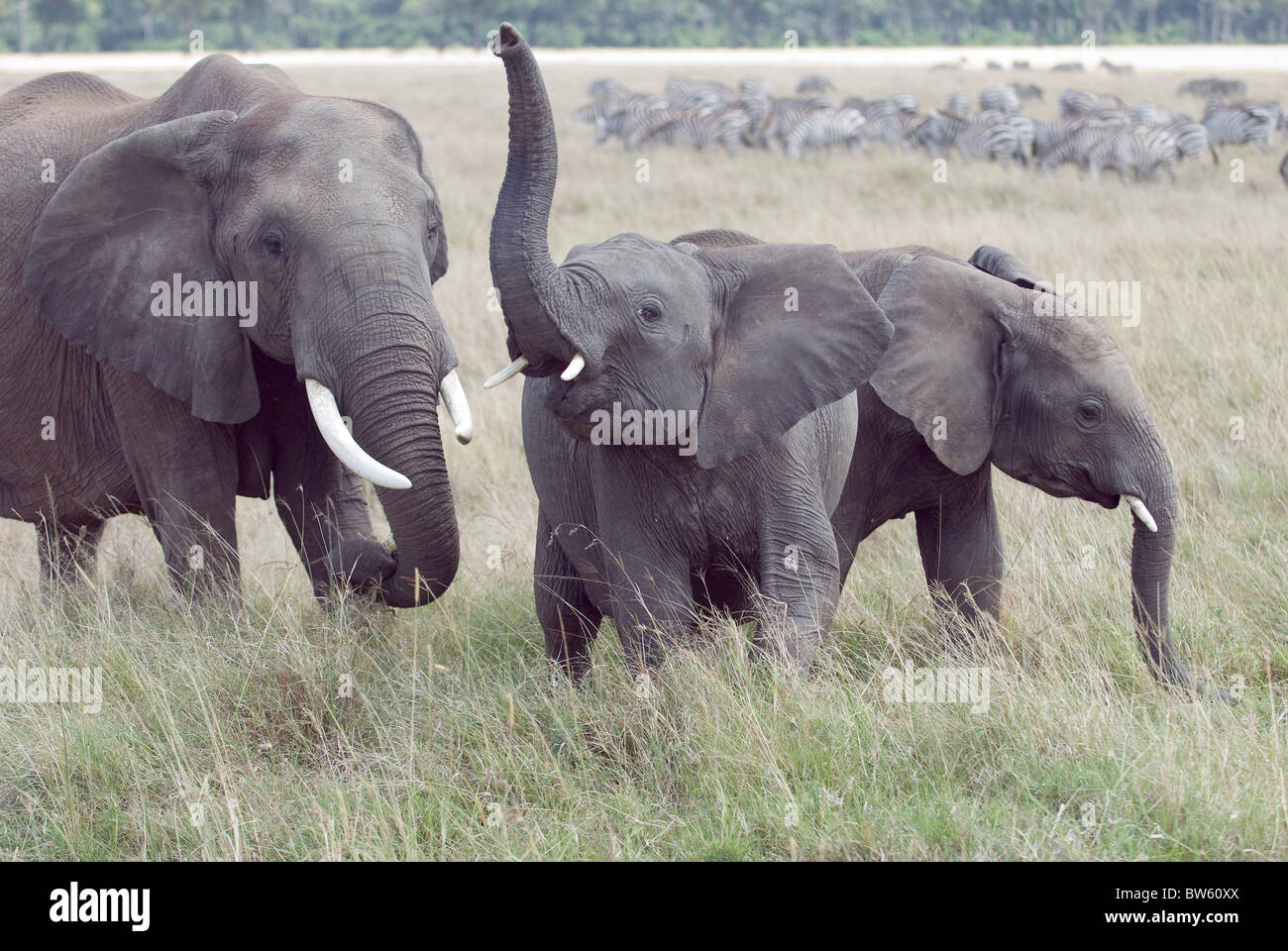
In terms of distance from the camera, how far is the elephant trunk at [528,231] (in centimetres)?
384

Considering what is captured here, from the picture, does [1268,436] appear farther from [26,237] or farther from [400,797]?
[26,237]

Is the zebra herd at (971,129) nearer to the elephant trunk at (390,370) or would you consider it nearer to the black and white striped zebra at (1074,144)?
the black and white striped zebra at (1074,144)

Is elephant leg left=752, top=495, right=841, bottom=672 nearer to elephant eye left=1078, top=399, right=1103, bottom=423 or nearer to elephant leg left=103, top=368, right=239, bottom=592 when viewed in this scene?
elephant eye left=1078, top=399, right=1103, bottom=423

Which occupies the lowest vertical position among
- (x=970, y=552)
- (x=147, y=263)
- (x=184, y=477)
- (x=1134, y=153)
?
(x=970, y=552)

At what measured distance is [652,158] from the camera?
26.2 meters

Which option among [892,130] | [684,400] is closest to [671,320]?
[684,400]

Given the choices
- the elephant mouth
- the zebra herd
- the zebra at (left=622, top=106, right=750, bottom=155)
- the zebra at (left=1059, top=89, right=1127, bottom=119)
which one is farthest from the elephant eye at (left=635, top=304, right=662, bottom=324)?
the zebra at (left=1059, top=89, right=1127, bottom=119)

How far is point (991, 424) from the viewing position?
513 cm

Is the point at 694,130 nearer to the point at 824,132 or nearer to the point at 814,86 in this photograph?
the point at 824,132

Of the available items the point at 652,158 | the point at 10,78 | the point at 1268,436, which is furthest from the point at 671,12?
the point at 1268,436

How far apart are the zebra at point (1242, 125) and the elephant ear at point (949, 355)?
2427cm

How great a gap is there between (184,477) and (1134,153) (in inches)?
796

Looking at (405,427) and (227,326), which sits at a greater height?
(227,326)

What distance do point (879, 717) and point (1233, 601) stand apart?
2032 millimetres
